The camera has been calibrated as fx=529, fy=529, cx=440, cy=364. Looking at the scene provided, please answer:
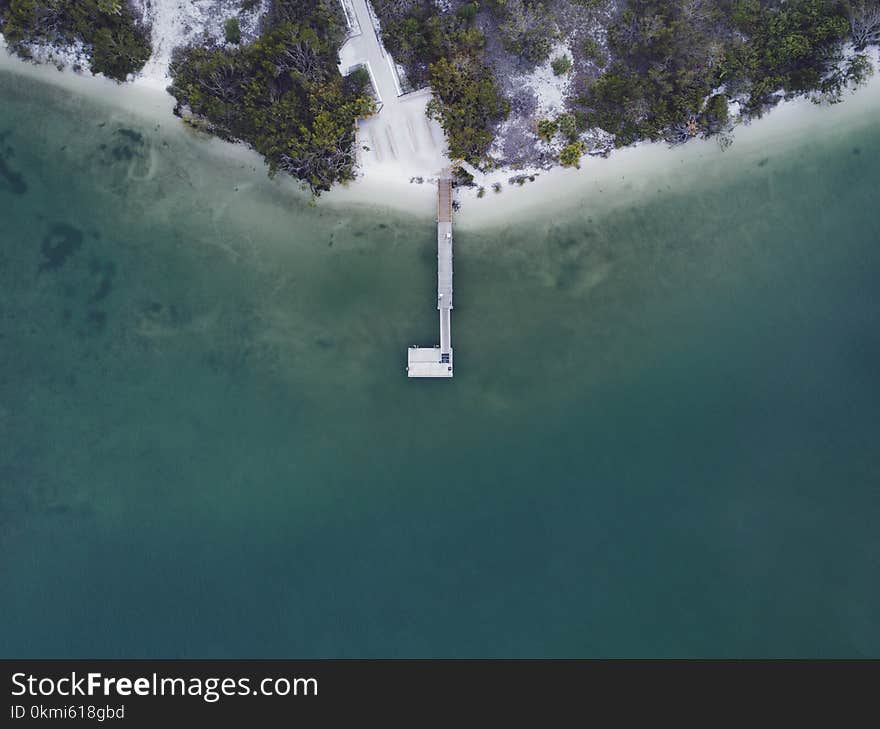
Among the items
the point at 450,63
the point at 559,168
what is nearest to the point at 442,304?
the point at 559,168

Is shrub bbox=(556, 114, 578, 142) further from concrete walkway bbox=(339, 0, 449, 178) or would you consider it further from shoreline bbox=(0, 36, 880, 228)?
concrete walkway bbox=(339, 0, 449, 178)

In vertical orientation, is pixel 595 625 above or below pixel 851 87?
below

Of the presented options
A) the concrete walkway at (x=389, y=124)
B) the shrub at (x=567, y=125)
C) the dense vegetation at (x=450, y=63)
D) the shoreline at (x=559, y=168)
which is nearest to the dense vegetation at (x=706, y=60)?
the shrub at (x=567, y=125)

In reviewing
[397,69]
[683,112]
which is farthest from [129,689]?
[683,112]

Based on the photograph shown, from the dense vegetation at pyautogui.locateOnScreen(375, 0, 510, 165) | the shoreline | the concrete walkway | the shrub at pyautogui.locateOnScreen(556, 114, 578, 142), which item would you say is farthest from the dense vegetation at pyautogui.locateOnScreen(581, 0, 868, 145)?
the concrete walkway

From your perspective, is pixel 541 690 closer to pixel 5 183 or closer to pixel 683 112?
pixel 683 112

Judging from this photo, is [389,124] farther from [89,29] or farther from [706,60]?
[706,60]
